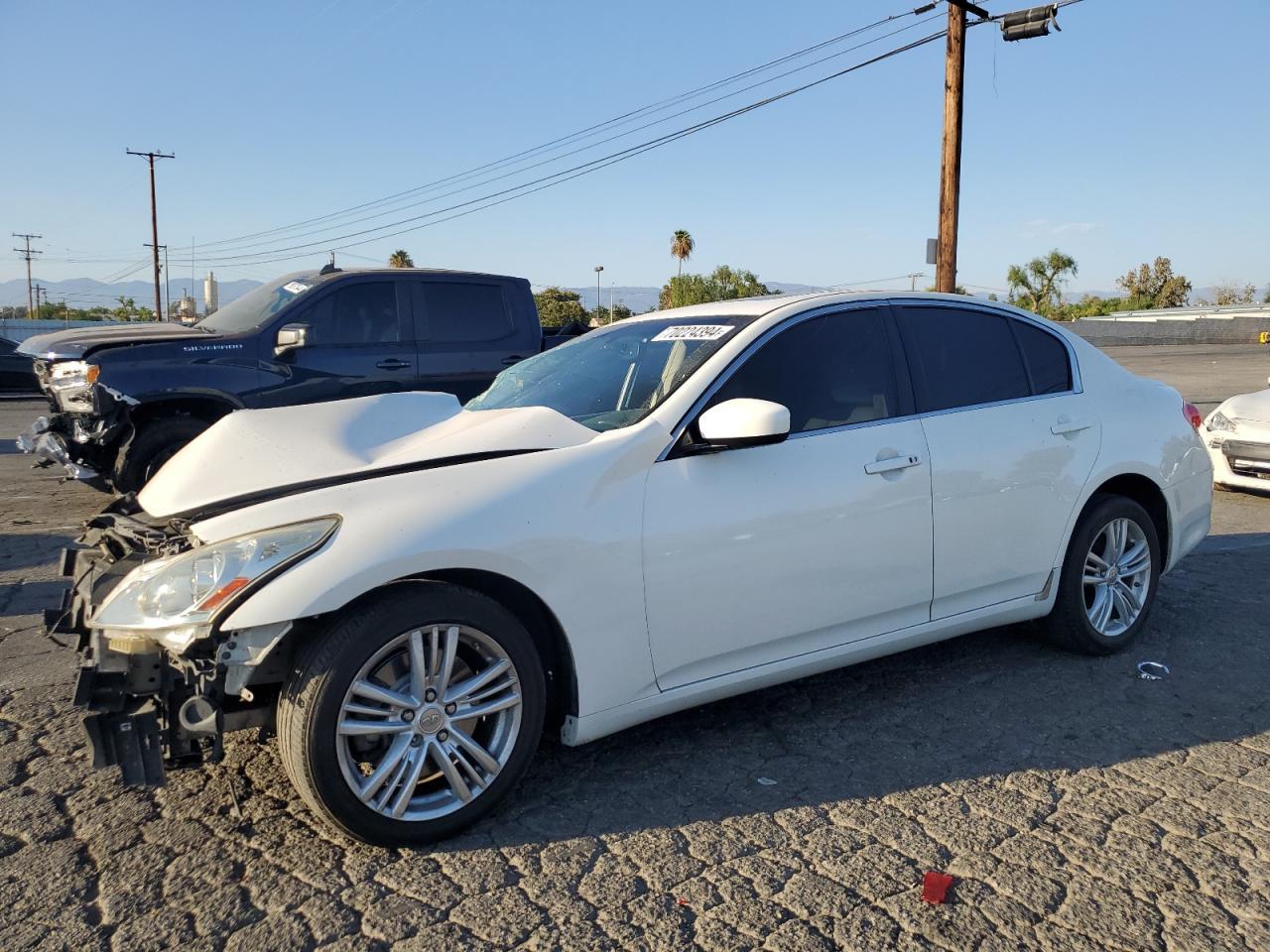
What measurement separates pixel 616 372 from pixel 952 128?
13.1 m

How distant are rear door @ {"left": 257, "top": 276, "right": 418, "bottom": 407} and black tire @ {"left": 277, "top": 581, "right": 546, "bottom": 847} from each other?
18.2ft

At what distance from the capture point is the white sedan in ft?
9.25

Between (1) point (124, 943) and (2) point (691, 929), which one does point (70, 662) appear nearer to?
(1) point (124, 943)

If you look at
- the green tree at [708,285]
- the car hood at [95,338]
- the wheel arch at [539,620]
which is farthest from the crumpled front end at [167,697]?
the green tree at [708,285]

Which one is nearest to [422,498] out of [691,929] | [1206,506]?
[691,929]

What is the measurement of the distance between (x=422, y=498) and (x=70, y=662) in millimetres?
2563

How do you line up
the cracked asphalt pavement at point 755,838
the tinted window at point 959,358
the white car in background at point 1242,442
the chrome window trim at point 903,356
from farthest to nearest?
1. the white car in background at point 1242,442
2. the tinted window at point 959,358
3. the chrome window trim at point 903,356
4. the cracked asphalt pavement at point 755,838

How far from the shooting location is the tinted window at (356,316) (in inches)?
327

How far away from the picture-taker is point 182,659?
2781 mm

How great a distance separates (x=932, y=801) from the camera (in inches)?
129

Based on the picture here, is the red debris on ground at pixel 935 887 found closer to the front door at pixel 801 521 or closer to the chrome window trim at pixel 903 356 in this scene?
the front door at pixel 801 521

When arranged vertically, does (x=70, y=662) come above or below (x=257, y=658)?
below

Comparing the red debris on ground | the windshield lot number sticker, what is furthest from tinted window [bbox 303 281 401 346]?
the red debris on ground

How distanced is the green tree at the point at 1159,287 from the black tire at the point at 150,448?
81.3 meters
